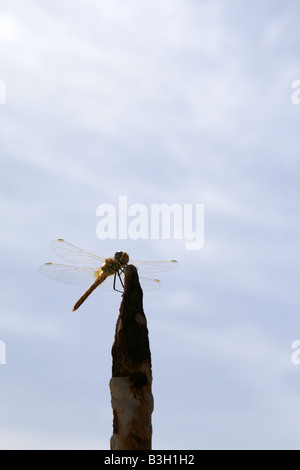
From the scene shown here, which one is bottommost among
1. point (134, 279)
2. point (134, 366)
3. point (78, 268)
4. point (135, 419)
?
point (135, 419)
